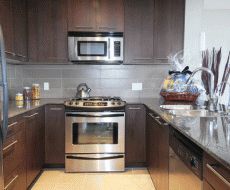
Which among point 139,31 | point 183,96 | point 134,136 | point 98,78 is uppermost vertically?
point 139,31

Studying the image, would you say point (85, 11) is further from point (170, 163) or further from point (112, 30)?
point (170, 163)

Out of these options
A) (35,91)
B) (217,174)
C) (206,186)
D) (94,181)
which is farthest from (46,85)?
(217,174)

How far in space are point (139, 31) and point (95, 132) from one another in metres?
1.43

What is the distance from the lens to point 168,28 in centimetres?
361

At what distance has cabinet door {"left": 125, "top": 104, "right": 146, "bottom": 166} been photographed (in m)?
3.39

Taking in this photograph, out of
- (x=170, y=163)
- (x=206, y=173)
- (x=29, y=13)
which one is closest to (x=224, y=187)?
(x=206, y=173)

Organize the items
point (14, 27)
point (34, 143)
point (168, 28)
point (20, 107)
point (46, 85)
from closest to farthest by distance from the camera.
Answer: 1. point (20, 107)
2. point (34, 143)
3. point (14, 27)
4. point (168, 28)
5. point (46, 85)

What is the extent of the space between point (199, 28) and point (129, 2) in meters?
1.05

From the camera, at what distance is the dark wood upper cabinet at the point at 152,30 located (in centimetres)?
356

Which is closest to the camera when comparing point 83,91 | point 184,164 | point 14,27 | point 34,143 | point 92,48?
point 184,164

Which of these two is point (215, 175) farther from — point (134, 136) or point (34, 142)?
point (134, 136)

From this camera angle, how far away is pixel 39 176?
3.19 m

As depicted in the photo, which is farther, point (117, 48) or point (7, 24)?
point (117, 48)

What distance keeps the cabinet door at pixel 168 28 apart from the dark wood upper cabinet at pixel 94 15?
51 cm
